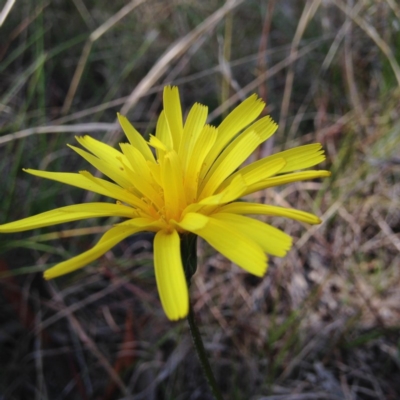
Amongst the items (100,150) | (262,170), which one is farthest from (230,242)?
(100,150)

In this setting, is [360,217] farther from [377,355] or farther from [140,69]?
[140,69]

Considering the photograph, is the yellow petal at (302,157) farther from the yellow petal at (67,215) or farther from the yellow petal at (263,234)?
the yellow petal at (67,215)

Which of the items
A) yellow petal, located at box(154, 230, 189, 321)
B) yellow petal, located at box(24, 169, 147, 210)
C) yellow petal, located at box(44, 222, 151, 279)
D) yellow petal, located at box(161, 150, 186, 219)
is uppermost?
yellow petal, located at box(24, 169, 147, 210)

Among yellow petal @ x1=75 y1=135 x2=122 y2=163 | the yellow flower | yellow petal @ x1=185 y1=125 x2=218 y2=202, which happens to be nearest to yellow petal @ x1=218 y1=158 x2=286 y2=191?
the yellow flower

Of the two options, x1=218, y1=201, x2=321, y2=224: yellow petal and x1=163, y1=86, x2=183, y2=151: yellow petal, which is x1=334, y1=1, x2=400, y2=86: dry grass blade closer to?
x1=163, y1=86, x2=183, y2=151: yellow petal

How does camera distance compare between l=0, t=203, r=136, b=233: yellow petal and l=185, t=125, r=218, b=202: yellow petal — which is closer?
l=0, t=203, r=136, b=233: yellow petal

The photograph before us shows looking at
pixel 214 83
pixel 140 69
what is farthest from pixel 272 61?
pixel 140 69

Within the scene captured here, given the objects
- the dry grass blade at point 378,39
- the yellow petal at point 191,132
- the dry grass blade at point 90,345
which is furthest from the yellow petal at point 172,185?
the dry grass blade at point 378,39
